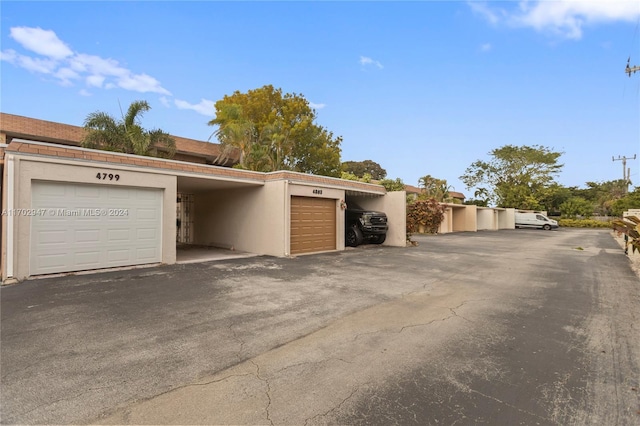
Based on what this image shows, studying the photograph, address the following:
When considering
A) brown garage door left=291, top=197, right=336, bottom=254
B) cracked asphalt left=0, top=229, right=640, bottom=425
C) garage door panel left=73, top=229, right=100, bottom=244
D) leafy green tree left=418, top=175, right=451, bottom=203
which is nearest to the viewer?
cracked asphalt left=0, top=229, right=640, bottom=425

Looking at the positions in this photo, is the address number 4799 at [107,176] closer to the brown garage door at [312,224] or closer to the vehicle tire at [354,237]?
the brown garage door at [312,224]

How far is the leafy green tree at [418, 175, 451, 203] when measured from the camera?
2725cm

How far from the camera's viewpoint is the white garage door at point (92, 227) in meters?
7.15

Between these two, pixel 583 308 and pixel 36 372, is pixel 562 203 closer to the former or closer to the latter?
pixel 583 308

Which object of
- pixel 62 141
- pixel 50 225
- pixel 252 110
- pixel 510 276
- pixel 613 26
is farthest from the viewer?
pixel 252 110

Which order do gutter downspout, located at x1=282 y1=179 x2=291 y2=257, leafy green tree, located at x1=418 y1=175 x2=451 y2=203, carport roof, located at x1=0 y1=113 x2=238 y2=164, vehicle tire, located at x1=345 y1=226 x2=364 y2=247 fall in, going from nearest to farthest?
gutter downspout, located at x1=282 y1=179 x2=291 y2=257, carport roof, located at x1=0 y1=113 x2=238 y2=164, vehicle tire, located at x1=345 y1=226 x2=364 y2=247, leafy green tree, located at x1=418 y1=175 x2=451 y2=203

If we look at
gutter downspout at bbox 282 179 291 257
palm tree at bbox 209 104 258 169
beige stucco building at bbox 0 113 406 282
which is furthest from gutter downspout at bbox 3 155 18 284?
palm tree at bbox 209 104 258 169

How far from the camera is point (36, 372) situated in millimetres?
2947

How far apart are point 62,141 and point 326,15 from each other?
47.3ft

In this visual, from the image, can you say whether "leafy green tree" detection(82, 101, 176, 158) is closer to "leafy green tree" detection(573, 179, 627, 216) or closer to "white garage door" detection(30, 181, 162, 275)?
"white garage door" detection(30, 181, 162, 275)

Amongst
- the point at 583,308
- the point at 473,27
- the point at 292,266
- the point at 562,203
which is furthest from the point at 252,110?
the point at 562,203

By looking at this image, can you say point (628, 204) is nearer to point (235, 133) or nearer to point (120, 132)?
point (235, 133)

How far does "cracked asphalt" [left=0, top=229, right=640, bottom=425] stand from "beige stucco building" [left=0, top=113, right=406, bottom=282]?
1092 millimetres

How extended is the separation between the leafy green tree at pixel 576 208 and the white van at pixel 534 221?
41.6 feet
